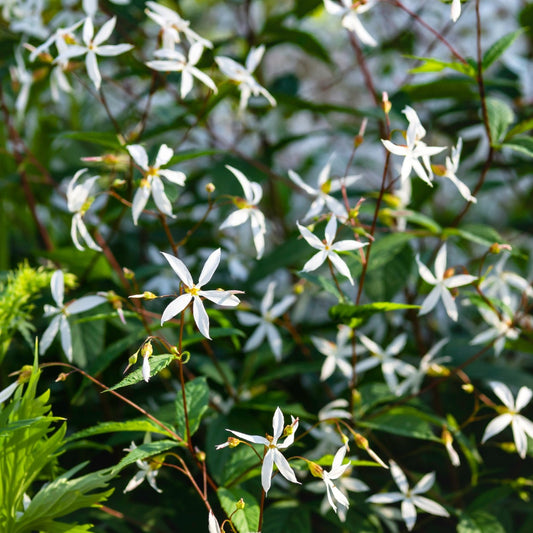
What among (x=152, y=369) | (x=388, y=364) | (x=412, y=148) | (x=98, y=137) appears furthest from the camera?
(x=388, y=364)

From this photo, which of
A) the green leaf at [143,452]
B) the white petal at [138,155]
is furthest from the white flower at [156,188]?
the green leaf at [143,452]

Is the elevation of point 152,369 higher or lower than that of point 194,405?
higher

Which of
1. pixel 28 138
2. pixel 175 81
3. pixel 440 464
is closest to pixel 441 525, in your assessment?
pixel 440 464

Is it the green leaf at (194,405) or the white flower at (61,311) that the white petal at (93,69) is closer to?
the white flower at (61,311)

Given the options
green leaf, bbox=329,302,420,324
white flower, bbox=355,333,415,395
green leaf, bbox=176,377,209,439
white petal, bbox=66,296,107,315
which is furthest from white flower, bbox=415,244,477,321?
white petal, bbox=66,296,107,315

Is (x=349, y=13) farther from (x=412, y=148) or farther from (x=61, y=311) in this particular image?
(x=61, y=311)

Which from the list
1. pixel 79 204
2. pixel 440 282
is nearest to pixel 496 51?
pixel 440 282
